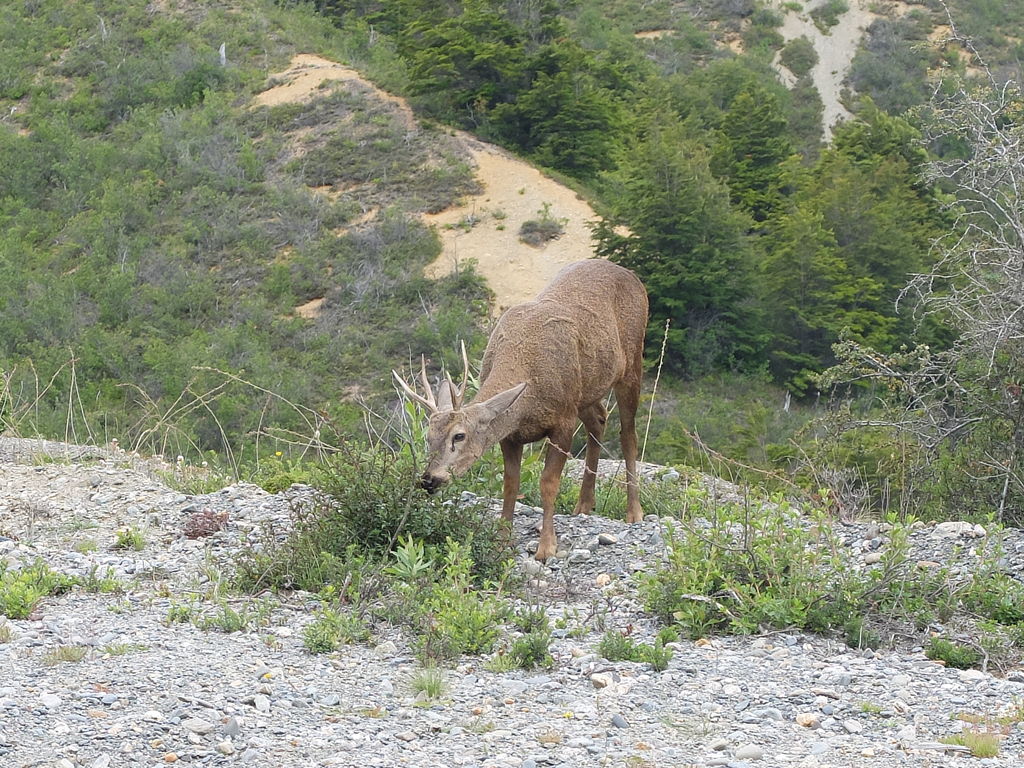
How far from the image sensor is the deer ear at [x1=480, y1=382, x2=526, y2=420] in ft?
26.3

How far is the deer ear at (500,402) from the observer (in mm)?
8023

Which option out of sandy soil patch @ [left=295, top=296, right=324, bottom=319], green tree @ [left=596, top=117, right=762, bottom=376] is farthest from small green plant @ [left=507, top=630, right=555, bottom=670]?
sandy soil patch @ [left=295, top=296, right=324, bottom=319]

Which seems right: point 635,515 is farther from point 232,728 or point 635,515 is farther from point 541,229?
point 541,229

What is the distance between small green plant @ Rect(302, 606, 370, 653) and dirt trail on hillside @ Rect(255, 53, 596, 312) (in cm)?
2599

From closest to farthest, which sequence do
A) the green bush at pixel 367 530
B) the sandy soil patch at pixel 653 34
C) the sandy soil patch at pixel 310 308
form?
1. the green bush at pixel 367 530
2. the sandy soil patch at pixel 310 308
3. the sandy soil patch at pixel 653 34

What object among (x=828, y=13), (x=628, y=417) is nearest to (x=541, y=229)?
(x=628, y=417)

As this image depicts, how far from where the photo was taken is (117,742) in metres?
5.20

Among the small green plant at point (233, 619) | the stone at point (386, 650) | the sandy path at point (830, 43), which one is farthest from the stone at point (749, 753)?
the sandy path at point (830, 43)

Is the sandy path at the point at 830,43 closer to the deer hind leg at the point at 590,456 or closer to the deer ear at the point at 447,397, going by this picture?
the deer hind leg at the point at 590,456

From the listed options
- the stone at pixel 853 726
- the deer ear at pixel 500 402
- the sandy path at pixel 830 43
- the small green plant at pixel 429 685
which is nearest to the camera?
the stone at pixel 853 726

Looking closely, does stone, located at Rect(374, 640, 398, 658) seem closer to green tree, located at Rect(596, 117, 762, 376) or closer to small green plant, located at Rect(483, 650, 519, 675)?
small green plant, located at Rect(483, 650, 519, 675)

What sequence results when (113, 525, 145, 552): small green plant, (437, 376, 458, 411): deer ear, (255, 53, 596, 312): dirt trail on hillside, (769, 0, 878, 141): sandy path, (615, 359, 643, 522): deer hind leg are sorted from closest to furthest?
(437, 376, 458, 411): deer ear → (113, 525, 145, 552): small green plant → (615, 359, 643, 522): deer hind leg → (255, 53, 596, 312): dirt trail on hillside → (769, 0, 878, 141): sandy path

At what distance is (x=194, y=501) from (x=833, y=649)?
4994 mm

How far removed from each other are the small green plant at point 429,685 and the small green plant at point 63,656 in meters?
1.64
